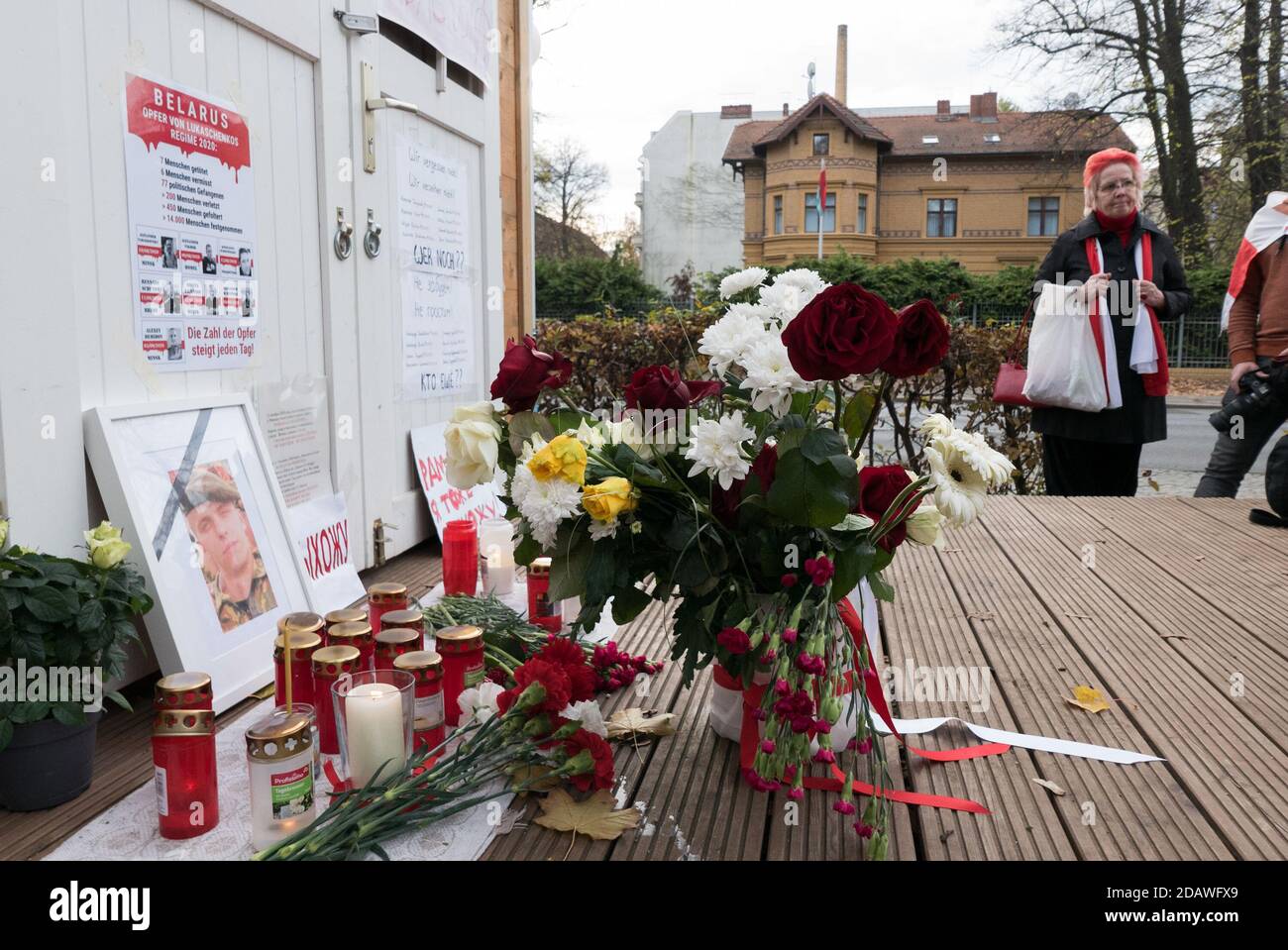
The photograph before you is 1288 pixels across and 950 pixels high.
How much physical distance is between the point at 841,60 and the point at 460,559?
43409mm

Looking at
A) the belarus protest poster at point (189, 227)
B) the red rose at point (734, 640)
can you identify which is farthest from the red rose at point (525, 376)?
the belarus protest poster at point (189, 227)

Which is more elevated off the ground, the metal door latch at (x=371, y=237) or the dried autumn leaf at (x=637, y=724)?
the metal door latch at (x=371, y=237)

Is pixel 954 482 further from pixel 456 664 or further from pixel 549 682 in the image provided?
pixel 456 664

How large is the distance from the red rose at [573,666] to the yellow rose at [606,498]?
0.23 metres

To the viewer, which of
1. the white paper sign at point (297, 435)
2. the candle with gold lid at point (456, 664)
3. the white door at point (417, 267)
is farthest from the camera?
the white door at point (417, 267)

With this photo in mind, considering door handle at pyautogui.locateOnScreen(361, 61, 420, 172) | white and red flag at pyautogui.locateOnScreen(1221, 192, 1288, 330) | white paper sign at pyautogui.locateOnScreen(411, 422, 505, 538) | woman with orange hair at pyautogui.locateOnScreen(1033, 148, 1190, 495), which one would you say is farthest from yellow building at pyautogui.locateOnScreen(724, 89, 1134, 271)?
door handle at pyautogui.locateOnScreen(361, 61, 420, 172)

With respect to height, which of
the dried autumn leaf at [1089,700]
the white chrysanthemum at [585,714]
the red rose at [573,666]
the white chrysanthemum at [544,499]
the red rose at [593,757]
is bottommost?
the dried autumn leaf at [1089,700]

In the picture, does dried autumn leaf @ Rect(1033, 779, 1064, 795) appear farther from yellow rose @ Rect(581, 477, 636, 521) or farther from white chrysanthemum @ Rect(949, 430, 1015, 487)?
yellow rose @ Rect(581, 477, 636, 521)

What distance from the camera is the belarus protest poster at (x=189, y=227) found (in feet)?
6.56

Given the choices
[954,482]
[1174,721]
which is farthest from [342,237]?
[1174,721]

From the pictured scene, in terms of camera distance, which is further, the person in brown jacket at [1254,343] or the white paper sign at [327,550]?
the person in brown jacket at [1254,343]

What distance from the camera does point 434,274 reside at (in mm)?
3400

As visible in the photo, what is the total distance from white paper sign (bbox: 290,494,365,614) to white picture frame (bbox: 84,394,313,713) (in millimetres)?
164

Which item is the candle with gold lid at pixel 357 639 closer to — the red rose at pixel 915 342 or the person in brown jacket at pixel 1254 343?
the red rose at pixel 915 342
